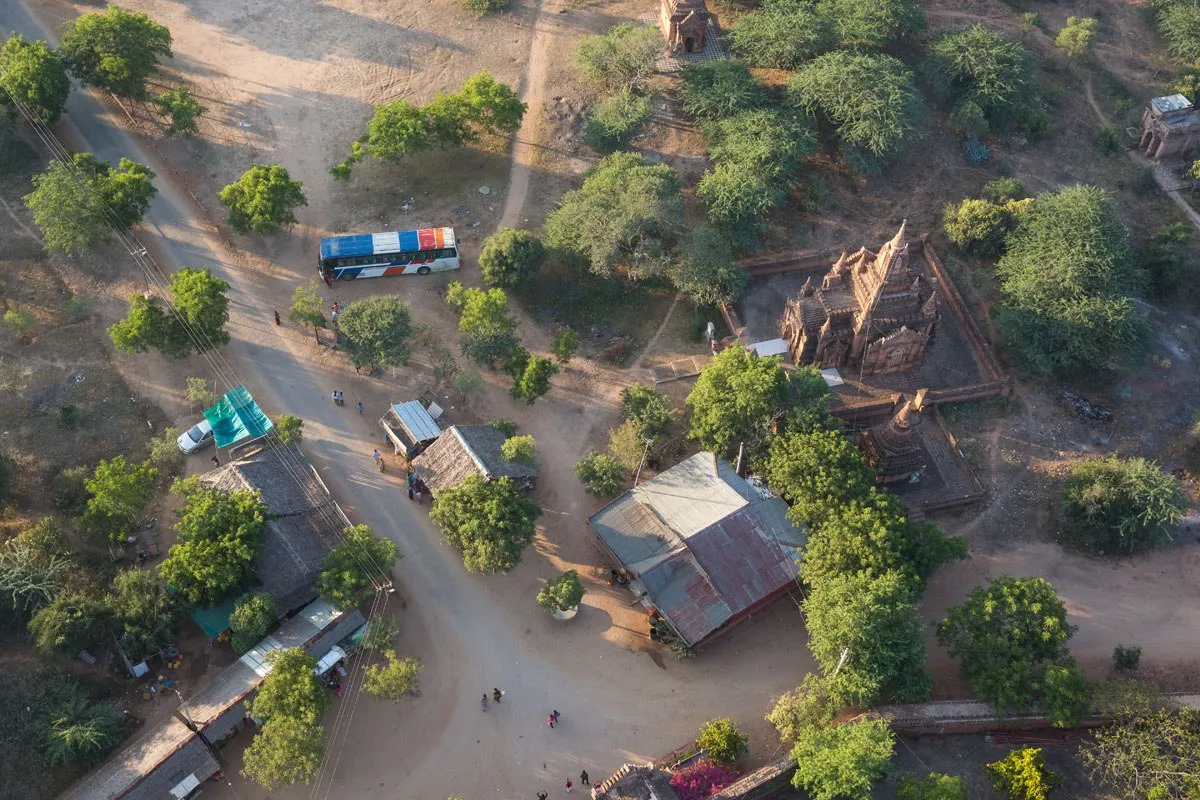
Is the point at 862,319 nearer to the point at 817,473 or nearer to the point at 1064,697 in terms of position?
the point at 817,473

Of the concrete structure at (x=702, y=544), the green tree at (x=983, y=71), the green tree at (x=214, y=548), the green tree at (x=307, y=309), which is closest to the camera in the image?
the green tree at (x=214, y=548)

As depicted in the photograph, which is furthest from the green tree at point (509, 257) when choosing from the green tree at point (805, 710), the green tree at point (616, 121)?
the green tree at point (805, 710)

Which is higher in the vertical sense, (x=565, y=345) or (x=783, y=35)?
(x=783, y=35)

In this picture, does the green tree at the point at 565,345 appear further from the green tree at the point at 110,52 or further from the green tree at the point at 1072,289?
the green tree at the point at 110,52

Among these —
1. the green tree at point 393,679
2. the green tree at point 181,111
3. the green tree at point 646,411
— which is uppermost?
the green tree at point 181,111

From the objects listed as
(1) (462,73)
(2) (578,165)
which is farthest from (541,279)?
(1) (462,73)

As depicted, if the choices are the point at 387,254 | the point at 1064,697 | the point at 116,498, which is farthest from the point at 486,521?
the point at 1064,697

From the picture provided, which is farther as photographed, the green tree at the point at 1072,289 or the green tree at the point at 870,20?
the green tree at the point at 870,20
